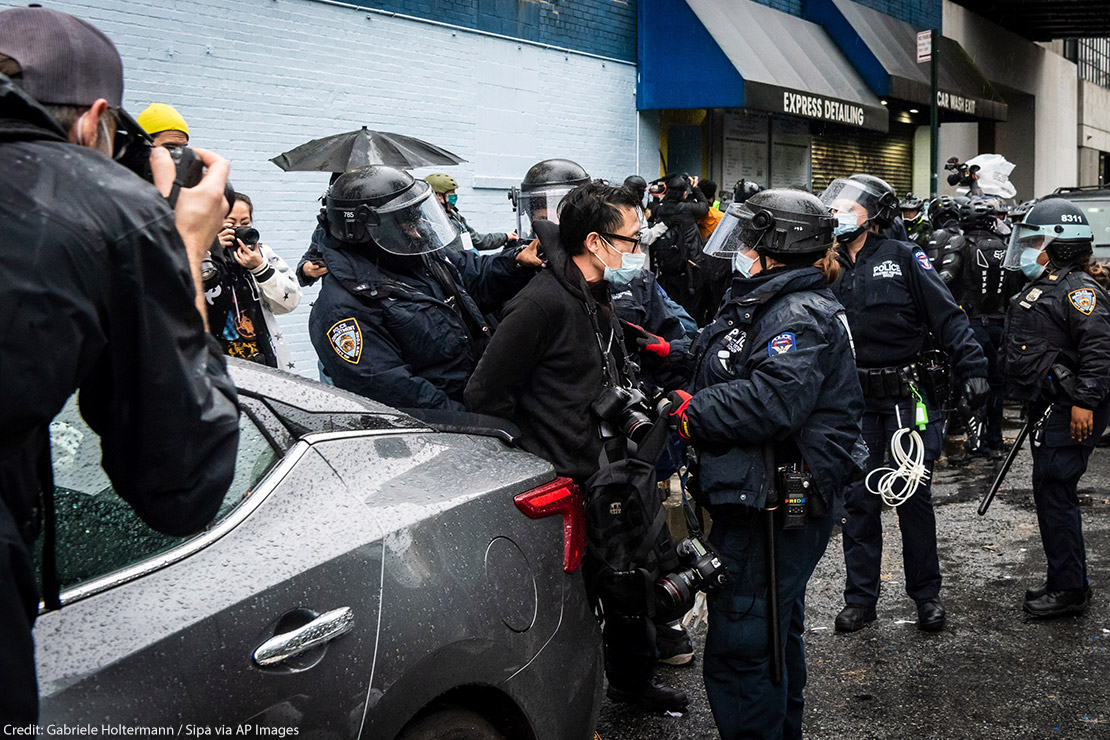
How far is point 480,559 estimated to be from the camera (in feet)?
8.45

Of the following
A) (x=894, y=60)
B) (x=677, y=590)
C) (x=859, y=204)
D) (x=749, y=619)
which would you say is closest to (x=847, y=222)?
(x=859, y=204)

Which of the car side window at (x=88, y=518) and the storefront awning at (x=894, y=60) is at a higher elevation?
the storefront awning at (x=894, y=60)

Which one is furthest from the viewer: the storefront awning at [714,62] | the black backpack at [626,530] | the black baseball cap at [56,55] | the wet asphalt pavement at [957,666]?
the storefront awning at [714,62]

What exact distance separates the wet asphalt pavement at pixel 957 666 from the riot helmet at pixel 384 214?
2.04 meters

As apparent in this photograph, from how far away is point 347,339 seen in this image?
3.86 meters

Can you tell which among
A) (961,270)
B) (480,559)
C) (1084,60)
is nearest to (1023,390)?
(480,559)

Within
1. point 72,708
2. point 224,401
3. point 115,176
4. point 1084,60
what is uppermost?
point 1084,60

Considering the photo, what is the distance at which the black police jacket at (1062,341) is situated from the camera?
5.19 meters

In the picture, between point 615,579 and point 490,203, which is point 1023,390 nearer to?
point 615,579

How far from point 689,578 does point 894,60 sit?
15.5m

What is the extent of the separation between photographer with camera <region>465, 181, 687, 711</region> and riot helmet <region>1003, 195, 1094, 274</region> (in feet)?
9.12

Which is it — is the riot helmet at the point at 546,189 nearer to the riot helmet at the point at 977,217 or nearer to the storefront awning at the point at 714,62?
the riot helmet at the point at 977,217

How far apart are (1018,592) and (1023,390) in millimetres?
1153

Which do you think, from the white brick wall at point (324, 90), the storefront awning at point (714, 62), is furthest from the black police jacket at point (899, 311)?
the storefront awning at point (714, 62)
